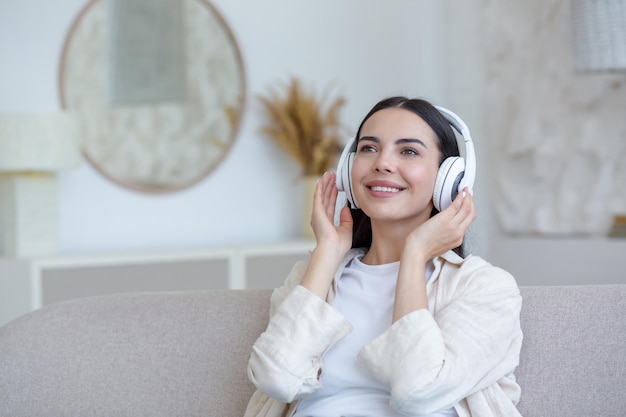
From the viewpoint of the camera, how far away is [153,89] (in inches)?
172

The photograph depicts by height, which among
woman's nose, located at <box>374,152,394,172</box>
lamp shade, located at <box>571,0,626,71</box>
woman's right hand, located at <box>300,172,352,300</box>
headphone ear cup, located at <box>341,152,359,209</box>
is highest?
lamp shade, located at <box>571,0,626,71</box>

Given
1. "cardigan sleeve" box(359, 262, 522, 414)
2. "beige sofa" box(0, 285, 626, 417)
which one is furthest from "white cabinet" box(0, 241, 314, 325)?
"cardigan sleeve" box(359, 262, 522, 414)

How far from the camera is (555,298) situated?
183 centimetres

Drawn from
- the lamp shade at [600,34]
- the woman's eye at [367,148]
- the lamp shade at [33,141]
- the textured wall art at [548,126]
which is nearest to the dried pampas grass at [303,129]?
the textured wall art at [548,126]

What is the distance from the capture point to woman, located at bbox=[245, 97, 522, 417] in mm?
1630

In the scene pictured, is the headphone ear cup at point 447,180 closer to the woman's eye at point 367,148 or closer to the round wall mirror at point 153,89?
the woman's eye at point 367,148

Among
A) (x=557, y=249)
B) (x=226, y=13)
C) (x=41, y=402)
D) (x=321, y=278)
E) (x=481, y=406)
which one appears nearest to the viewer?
(x=481, y=406)

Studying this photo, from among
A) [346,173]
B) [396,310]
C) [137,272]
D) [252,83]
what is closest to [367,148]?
[346,173]

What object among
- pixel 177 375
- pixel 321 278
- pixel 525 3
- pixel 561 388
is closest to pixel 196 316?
pixel 177 375

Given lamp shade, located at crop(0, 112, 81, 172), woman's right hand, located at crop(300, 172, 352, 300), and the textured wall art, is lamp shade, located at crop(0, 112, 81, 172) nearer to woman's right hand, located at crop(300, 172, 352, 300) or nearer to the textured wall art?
woman's right hand, located at crop(300, 172, 352, 300)

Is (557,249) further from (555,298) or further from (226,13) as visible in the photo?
(555,298)

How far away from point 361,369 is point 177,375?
42 centimetres

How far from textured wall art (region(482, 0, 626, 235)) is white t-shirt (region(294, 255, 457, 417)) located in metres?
2.36

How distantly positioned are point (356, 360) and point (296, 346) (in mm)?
128
